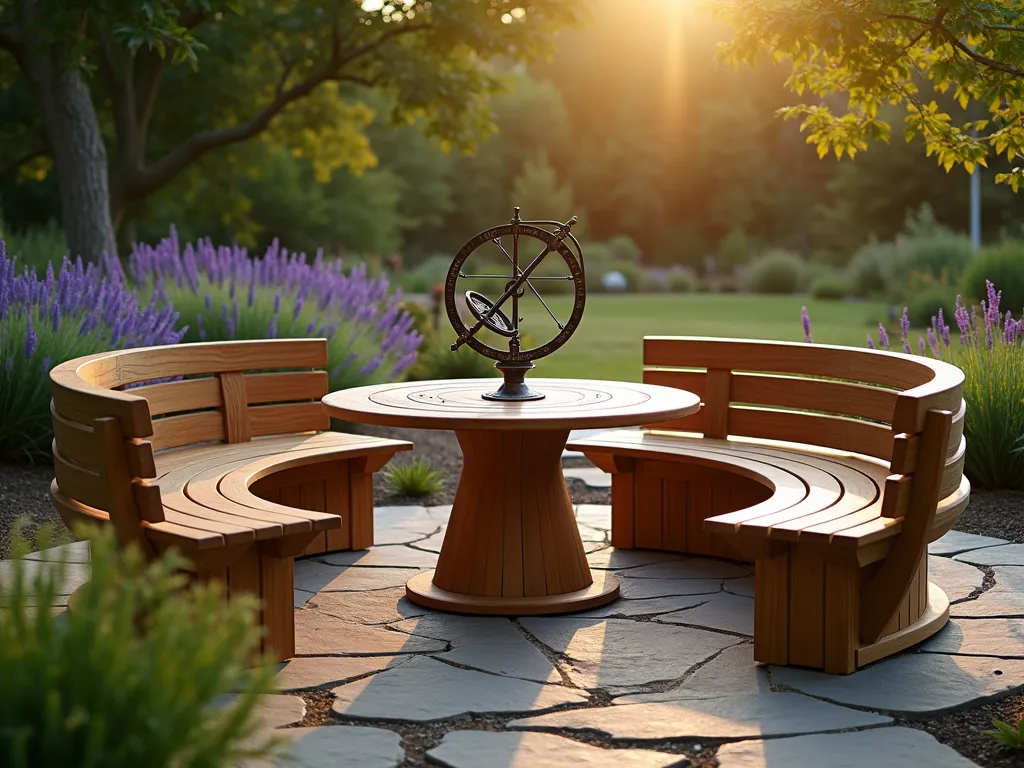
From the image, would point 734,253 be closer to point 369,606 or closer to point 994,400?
point 994,400

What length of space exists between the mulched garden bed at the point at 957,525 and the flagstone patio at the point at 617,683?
0.26 feet

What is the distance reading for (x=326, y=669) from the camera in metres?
3.90

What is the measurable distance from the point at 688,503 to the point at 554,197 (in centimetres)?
4536

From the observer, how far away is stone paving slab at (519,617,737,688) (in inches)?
152

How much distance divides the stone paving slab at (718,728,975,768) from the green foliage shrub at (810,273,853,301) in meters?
25.1

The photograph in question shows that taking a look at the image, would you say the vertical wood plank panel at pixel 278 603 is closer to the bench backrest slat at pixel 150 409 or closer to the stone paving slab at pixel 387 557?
the bench backrest slat at pixel 150 409

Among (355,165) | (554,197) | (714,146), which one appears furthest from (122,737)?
(714,146)

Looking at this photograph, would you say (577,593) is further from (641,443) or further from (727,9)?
(727,9)

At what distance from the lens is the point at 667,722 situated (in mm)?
3434

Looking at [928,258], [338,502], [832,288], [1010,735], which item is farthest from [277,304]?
[832,288]

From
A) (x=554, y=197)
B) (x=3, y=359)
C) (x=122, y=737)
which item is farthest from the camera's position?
(x=554, y=197)

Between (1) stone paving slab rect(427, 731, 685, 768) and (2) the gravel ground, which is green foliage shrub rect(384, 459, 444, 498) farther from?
(1) stone paving slab rect(427, 731, 685, 768)

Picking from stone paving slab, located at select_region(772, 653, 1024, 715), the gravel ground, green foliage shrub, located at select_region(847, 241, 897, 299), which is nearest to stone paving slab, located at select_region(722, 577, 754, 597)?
stone paving slab, located at select_region(772, 653, 1024, 715)

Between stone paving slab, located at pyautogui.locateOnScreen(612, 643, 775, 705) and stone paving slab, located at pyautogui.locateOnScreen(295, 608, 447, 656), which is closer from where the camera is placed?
stone paving slab, located at pyautogui.locateOnScreen(612, 643, 775, 705)
